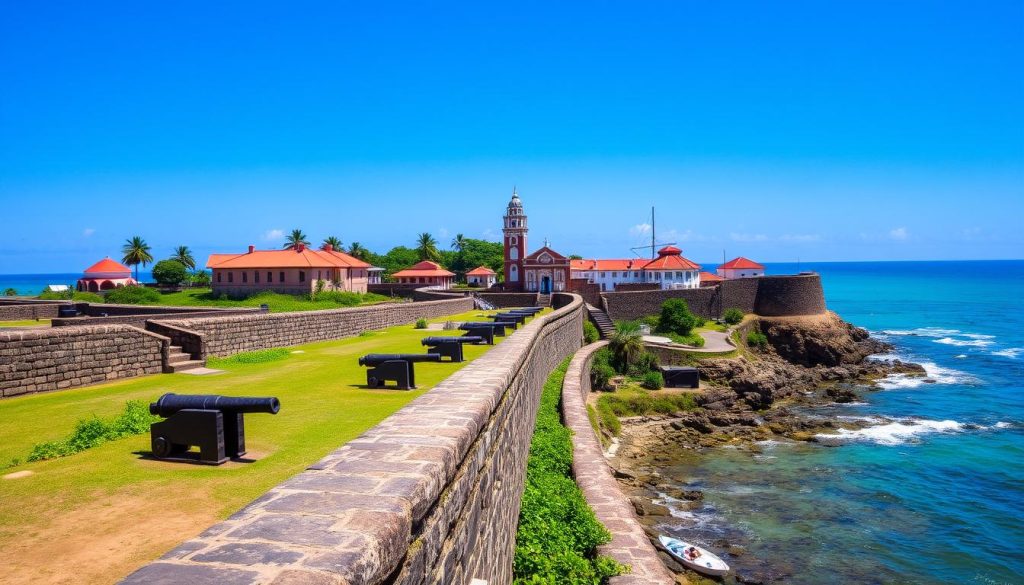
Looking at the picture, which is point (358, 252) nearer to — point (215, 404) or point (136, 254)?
point (136, 254)

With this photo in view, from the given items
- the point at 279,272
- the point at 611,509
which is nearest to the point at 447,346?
the point at 611,509

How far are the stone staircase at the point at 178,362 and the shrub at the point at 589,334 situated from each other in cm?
2405

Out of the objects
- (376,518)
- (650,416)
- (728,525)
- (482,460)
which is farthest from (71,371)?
(650,416)

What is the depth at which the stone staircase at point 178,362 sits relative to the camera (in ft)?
36.6

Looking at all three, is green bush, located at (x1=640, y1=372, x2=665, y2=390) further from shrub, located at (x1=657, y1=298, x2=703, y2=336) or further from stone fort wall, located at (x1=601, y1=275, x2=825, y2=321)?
stone fort wall, located at (x1=601, y1=275, x2=825, y2=321)

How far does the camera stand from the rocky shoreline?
18.3 metres

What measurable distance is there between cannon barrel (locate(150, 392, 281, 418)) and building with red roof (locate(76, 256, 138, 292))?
53.6 meters

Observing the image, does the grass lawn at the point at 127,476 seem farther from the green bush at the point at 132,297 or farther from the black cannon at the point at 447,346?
the green bush at the point at 132,297

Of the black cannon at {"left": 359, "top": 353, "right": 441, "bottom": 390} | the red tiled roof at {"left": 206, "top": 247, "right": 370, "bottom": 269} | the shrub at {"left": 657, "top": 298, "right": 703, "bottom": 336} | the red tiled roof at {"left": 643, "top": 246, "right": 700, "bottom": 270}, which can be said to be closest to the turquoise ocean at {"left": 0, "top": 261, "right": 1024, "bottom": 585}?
the black cannon at {"left": 359, "top": 353, "right": 441, "bottom": 390}

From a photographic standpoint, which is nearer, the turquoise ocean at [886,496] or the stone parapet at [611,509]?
the stone parapet at [611,509]

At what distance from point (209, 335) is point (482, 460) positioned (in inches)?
401

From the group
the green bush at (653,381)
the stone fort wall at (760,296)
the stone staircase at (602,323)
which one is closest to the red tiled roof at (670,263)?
the stone fort wall at (760,296)

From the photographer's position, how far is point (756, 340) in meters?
46.2

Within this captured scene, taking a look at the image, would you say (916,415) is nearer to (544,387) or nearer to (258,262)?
(544,387)
